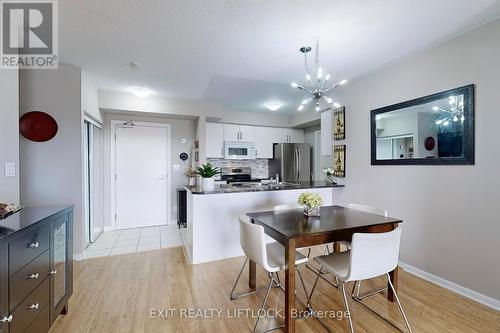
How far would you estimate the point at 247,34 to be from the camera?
2197 millimetres

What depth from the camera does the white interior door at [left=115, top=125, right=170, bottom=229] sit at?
4.43 metres

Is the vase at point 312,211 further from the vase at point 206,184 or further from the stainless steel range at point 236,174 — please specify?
the stainless steel range at point 236,174

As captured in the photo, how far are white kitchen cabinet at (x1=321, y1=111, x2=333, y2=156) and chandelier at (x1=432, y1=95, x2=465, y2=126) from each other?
1613 millimetres

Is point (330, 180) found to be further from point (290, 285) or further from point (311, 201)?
point (290, 285)

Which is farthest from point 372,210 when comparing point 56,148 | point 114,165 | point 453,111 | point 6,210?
point 114,165

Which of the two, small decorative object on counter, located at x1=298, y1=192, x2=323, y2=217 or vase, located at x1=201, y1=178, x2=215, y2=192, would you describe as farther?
vase, located at x1=201, y1=178, x2=215, y2=192

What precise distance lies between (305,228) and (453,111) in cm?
195

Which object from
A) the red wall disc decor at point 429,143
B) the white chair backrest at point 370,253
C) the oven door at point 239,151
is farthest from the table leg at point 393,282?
the oven door at point 239,151

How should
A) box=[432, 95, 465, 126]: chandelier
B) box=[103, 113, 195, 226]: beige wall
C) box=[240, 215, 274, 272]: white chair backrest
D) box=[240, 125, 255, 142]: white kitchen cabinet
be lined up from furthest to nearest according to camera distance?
box=[240, 125, 255, 142]: white kitchen cabinet → box=[103, 113, 195, 226]: beige wall → box=[432, 95, 465, 126]: chandelier → box=[240, 215, 274, 272]: white chair backrest

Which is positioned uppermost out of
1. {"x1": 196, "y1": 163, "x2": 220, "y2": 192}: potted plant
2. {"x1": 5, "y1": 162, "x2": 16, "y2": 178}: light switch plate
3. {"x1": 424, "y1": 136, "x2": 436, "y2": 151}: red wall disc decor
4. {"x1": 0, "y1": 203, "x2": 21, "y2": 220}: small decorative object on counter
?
{"x1": 424, "y1": 136, "x2": 436, "y2": 151}: red wall disc decor

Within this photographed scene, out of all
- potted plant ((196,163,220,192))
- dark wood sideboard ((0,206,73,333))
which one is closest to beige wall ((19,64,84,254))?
dark wood sideboard ((0,206,73,333))

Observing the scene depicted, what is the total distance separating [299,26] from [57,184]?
3.26 metres

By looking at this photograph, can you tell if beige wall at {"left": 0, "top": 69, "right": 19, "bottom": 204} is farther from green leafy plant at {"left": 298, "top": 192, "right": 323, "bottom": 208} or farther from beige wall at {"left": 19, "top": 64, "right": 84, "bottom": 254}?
green leafy plant at {"left": 298, "top": 192, "right": 323, "bottom": 208}

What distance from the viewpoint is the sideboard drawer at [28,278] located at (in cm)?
121
